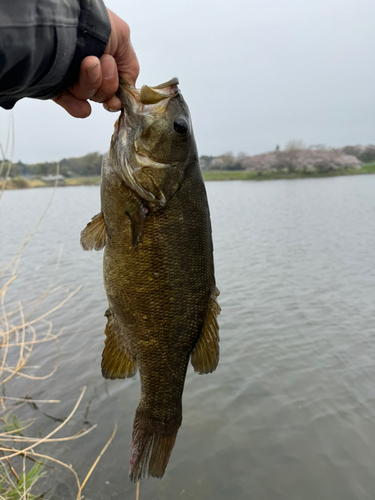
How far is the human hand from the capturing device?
5.73 ft

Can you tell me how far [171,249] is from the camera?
1921 mm

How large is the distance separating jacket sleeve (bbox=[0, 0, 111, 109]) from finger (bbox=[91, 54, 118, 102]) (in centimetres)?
5

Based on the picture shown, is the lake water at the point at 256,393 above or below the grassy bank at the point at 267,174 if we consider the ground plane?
below

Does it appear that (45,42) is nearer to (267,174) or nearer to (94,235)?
(94,235)

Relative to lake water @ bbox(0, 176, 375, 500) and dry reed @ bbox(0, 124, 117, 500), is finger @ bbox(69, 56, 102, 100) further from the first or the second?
lake water @ bbox(0, 176, 375, 500)

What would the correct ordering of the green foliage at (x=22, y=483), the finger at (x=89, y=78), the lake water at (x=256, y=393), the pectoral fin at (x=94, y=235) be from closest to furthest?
the finger at (x=89, y=78) < the pectoral fin at (x=94, y=235) < the green foliage at (x=22, y=483) < the lake water at (x=256, y=393)

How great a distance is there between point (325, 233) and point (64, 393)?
1360 centimetres

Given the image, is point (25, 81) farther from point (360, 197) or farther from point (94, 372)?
point (360, 197)

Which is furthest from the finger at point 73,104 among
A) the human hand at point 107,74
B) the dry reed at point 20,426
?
the dry reed at point 20,426

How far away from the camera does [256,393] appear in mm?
6043

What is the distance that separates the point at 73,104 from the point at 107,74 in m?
0.43

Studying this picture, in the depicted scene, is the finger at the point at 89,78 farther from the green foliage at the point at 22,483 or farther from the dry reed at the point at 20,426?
the green foliage at the point at 22,483

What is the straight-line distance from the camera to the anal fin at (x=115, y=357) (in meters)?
2.07

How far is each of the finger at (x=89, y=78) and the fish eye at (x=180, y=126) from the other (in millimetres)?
424
